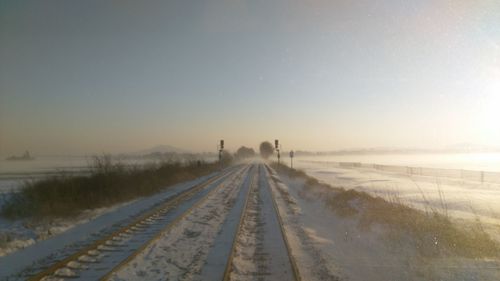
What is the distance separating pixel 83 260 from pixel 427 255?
305 inches

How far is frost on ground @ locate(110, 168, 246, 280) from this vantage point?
24.5ft

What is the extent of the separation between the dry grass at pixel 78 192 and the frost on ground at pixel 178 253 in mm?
5737

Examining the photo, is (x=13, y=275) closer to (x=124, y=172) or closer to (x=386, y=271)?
(x=386, y=271)

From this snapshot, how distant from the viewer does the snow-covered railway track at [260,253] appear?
24.3 feet

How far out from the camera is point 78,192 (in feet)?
62.6

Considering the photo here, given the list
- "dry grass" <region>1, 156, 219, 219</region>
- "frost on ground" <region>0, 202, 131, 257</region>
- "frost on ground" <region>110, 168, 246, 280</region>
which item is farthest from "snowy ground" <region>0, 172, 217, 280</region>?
"frost on ground" <region>110, 168, 246, 280</region>

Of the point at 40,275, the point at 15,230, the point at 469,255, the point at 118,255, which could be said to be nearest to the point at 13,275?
the point at 40,275

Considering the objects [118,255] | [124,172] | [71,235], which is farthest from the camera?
[124,172]

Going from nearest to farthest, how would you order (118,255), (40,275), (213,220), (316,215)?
(40,275) → (118,255) → (213,220) → (316,215)

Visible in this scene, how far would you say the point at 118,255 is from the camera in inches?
350

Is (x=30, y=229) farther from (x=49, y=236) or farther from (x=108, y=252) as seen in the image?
(x=108, y=252)

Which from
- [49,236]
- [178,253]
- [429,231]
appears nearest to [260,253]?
[178,253]

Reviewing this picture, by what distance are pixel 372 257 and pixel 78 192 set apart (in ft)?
49.0

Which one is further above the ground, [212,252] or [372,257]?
[212,252]
